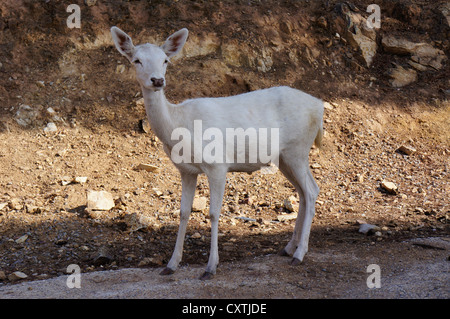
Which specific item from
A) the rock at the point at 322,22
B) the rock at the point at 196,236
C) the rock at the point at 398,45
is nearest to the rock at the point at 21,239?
the rock at the point at 196,236

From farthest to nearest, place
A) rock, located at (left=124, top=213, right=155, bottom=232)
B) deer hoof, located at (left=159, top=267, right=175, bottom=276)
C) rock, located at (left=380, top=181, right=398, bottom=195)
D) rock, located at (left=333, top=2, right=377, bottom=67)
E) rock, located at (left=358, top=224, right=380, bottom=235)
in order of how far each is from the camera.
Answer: rock, located at (left=333, top=2, right=377, bottom=67), rock, located at (left=380, top=181, right=398, bottom=195), rock, located at (left=124, top=213, right=155, bottom=232), rock, located at (left=358, top=224, right=380, bottom=235), deer hoof, located at (left=159, top=267, right=175, bottom=276)

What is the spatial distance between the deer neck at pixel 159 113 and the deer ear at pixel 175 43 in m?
0.66

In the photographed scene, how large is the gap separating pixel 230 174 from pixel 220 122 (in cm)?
395

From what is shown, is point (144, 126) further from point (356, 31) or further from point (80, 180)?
point (356, 31)

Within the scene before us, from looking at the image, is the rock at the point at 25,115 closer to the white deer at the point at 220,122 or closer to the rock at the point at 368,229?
the white deer at the point at 220,122

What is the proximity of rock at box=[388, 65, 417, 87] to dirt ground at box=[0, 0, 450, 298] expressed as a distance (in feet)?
0.59

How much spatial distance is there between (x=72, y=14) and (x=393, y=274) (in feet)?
30.6

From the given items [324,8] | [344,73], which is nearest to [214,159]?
[344,73]

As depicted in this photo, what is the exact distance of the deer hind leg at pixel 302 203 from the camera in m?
6.48

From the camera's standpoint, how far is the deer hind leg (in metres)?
6.48

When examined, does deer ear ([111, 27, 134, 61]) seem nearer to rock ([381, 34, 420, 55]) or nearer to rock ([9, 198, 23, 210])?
rock ([9, 198, 23, 210])

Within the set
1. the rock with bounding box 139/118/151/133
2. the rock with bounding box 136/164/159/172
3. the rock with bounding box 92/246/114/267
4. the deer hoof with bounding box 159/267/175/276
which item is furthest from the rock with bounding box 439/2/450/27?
the rock with bounding box 92/246/114/267

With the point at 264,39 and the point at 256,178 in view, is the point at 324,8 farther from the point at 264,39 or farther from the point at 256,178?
the point at 256,178

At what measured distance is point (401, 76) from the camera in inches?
473
